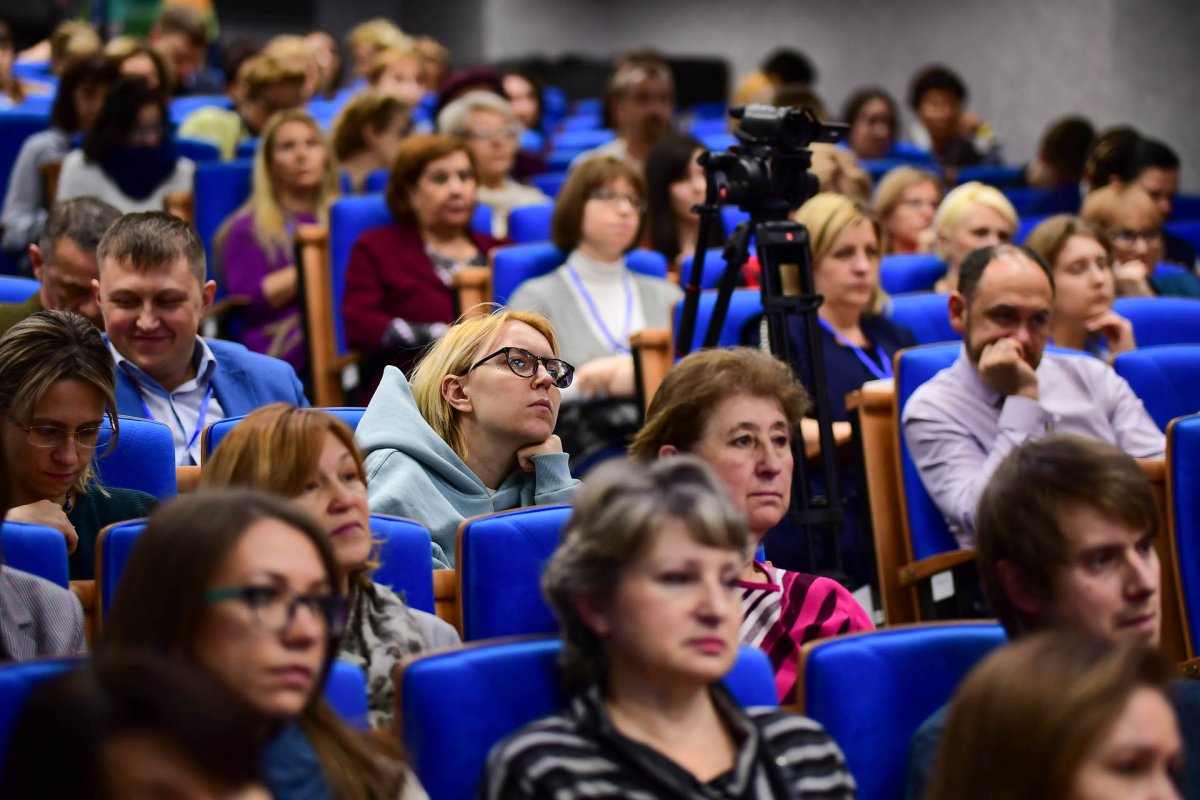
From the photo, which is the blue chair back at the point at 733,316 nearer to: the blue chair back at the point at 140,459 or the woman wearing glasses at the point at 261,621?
the blue chair back at the point at 140,459

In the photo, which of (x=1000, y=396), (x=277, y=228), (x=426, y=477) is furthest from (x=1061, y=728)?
(x=277, y=228)

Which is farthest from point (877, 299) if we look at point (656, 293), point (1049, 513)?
point (1049, 513)

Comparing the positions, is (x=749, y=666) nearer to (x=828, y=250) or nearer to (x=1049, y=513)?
(x=1049, y=513)

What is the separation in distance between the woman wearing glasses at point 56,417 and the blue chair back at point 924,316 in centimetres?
195

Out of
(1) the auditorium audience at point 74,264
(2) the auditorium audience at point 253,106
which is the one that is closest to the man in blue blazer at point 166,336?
(1) the auditorium audience at point 74,264

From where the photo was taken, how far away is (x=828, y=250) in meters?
3.45

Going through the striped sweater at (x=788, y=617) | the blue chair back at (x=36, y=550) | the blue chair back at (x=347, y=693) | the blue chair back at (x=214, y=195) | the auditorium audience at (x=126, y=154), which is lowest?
the striped sweater at (x=788, y=617)

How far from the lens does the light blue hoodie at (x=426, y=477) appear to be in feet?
7.49

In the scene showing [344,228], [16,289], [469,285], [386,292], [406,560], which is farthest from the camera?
[344,228]

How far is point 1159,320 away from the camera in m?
3.61

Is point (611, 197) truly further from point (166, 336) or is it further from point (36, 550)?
point (36, 550)

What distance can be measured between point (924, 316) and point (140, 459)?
192 centimetres

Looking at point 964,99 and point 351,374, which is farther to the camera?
point 964,99

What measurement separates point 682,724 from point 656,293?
259cm
